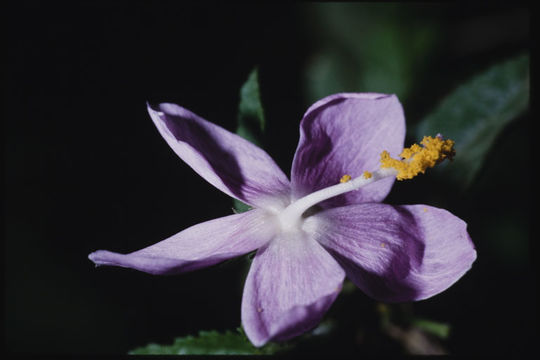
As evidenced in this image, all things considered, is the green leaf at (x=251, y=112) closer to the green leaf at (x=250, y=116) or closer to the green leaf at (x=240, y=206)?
the green leaf at (x=250, y=116)

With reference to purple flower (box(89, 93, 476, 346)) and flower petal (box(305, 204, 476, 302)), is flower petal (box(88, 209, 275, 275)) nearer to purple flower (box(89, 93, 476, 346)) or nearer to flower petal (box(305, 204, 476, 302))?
purple flower (box(89, 93, 476, 346))

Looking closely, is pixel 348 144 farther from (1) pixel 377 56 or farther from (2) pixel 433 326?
(1) pixel 377 56

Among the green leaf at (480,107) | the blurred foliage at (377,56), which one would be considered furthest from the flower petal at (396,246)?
the blurred foliage at (377,56)

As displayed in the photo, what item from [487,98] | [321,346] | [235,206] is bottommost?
[321,346]

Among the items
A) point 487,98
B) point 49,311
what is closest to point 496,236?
point 487,98

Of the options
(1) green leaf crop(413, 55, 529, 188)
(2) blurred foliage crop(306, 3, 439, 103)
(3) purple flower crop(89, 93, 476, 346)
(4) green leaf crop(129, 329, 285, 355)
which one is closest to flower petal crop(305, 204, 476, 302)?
(3) purple flower crop(89, 93, 476, 346)

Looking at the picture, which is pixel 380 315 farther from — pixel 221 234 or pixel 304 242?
pixel 221 234
